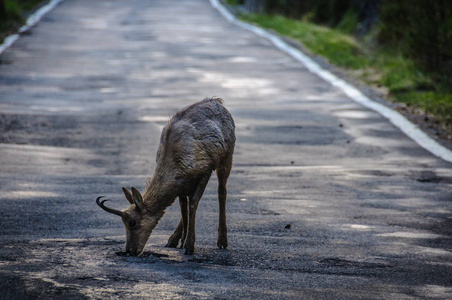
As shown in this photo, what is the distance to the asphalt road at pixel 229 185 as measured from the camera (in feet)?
17.9

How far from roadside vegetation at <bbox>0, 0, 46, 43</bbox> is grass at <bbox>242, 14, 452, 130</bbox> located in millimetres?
9584

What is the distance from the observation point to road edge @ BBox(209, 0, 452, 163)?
11.7 m

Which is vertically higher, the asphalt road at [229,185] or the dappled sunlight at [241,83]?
the asphalt road at [229,185]

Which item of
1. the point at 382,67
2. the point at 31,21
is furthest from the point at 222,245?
the point at 31,21

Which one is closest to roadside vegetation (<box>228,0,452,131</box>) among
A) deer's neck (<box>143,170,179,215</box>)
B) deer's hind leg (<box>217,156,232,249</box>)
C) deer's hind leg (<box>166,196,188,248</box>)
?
deer's hind leg (<box>217,156,232,249</box>)

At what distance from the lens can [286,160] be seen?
11.1 metres

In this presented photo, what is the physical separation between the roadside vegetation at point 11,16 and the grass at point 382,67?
9.58 meters

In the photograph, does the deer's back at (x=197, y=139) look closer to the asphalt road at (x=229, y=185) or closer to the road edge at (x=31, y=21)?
the asphalt road at (x=229, y=185)

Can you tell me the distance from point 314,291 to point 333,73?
46.7 ft

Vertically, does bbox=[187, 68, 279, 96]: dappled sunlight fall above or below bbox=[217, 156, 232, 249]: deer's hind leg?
below

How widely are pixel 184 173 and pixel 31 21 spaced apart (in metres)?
21.7

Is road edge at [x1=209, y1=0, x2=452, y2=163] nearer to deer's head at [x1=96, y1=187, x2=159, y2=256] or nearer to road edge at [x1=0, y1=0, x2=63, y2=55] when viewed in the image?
deer's head at [x1=96, y1=187, x2=159, y2=256]

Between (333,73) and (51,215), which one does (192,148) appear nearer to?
(51,215)

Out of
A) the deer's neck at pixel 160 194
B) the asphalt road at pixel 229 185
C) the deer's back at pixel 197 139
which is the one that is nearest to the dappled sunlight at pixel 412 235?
the asphalt road at pixel 229 185
